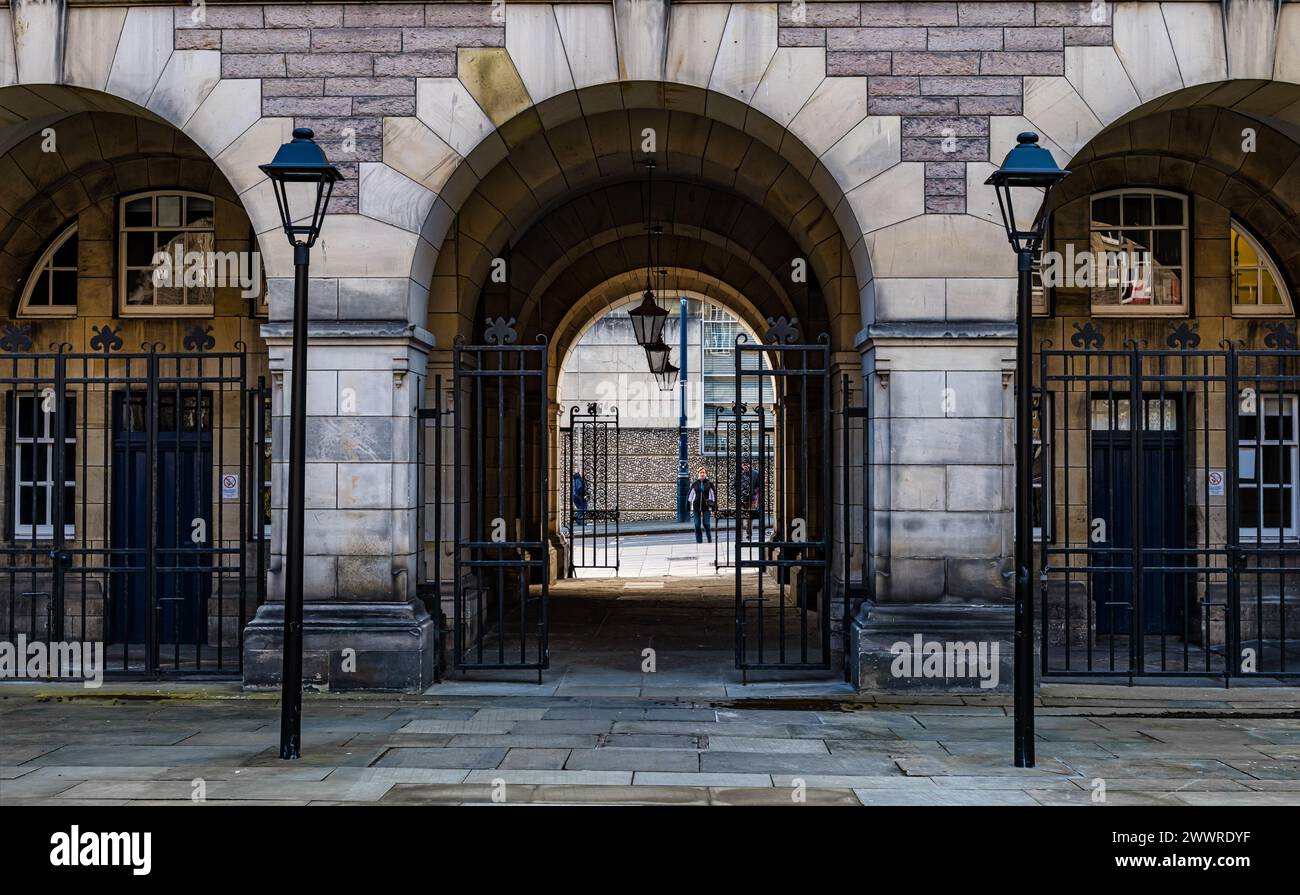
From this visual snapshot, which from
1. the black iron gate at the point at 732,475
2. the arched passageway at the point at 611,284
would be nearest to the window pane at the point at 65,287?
the arched passageway at the point at 611,284

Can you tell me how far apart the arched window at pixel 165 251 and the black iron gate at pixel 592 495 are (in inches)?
248

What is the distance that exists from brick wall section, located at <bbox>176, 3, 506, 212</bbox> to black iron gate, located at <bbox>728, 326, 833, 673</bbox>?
11.5 feet

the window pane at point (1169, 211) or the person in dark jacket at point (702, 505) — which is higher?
the window pane at point (1169, 211)

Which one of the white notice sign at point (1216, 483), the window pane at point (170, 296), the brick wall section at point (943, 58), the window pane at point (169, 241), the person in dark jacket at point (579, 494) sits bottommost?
the person in dark jacket at point (579, 494)

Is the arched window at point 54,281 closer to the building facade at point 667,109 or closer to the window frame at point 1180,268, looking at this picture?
the building facade at point 667,109

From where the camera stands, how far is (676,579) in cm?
1934

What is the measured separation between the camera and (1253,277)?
12.3m

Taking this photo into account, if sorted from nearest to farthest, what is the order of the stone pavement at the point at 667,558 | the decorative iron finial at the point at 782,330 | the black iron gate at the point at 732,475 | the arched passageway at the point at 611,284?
the decorative iron finial at the point at 782,330 < the arched passageway at the point at 611,284 < the black iron gate at the point at 732,475 < the stone pavement at the point at 667,558

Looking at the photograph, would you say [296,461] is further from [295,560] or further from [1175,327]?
[1175,327]

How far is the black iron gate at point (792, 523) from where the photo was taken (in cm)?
966

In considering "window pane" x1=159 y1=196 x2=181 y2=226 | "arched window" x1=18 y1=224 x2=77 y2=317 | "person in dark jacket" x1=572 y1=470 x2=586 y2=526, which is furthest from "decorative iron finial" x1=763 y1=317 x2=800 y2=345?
"person in dark jacket" x1=572 y1=470 x2=586 y2=526

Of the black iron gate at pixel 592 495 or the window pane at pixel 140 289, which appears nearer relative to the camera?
the window pane at pixel 140 289

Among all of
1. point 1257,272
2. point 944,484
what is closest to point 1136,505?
point 944,484

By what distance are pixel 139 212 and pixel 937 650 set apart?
9229 mm
